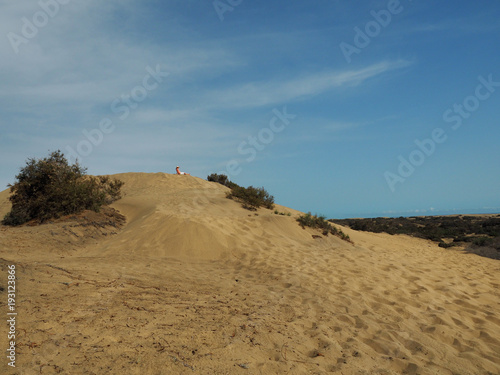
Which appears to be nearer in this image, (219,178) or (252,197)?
(252,197)

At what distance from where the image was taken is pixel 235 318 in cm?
429

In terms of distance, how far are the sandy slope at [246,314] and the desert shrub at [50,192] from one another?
345cm

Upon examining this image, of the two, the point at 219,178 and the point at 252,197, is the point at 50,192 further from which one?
the point at 219,178

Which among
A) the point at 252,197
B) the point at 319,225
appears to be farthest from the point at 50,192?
the point at 319,225

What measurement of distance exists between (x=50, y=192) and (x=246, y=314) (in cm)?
1218

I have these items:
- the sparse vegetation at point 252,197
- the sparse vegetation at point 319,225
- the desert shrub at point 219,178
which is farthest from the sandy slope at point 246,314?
the desert shrub at point 219,178

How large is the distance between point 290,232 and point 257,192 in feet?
16.3

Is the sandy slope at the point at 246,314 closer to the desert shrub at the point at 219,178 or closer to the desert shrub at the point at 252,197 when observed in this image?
the desert shrub at the point at 252,197

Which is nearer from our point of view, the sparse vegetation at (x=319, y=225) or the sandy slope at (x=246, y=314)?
the sandy slope at (x=246, y=314)

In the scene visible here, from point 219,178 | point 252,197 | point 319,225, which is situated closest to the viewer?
point 319,225

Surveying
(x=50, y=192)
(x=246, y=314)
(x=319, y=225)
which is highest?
(x=50, y=192)

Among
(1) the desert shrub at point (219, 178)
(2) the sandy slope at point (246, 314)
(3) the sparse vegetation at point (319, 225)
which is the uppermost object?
(1) the desert shrub at point (219, 178)

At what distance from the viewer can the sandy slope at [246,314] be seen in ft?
10.1

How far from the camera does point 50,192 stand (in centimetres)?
→ 1314
